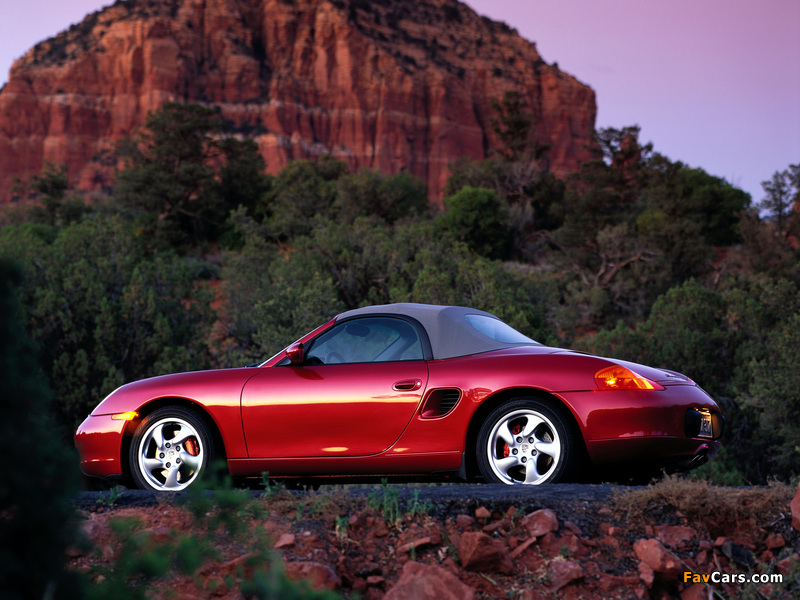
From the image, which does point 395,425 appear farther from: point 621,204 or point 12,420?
point 621,204

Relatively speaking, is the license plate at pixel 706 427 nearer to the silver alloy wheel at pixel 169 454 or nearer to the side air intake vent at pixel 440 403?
the side air intake vent at pixel 440 403

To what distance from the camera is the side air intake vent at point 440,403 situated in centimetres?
518

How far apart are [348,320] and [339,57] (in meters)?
91.2

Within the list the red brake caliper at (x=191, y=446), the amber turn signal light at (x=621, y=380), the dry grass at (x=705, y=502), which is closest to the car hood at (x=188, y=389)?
the red brake caliper at (x=191, y=446)

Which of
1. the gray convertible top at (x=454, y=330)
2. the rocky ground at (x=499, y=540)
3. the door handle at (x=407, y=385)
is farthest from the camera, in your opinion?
the gray convertible top at (x=454, y=330)

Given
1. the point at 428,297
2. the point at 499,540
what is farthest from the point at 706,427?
the point at 428,297

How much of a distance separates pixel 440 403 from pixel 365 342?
3.16ft

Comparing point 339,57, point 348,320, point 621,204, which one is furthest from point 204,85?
point 348,320

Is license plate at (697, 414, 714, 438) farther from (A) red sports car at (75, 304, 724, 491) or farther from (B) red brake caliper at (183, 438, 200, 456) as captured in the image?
(B) red brake caliper at (183, 438, 200, 456)

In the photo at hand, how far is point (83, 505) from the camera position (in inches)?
189

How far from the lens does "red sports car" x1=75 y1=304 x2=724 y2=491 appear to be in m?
5.02

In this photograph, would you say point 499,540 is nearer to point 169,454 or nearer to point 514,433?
point 514,433

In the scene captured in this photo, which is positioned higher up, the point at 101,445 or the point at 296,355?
the point at 296,355

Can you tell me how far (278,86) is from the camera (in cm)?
8956
